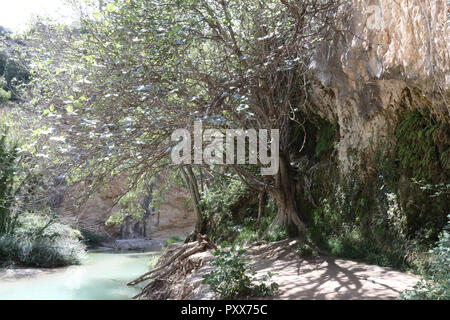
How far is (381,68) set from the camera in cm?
625

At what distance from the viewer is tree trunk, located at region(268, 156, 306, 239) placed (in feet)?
29.1

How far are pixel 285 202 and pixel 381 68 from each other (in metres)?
3.86

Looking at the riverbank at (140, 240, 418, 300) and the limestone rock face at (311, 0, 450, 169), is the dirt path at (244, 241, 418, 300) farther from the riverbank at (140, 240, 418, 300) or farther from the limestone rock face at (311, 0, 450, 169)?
the limestone rock face at (311, 0, 450, 169)

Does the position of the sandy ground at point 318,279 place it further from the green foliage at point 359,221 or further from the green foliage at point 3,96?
the green foliage at point 3,96

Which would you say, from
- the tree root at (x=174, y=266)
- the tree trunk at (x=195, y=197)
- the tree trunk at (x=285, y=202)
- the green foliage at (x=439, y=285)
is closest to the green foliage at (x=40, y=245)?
the tree trunk at (x=195, y=197)

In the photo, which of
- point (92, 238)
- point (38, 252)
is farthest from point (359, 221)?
point (92, 238)

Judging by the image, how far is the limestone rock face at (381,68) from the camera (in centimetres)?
501

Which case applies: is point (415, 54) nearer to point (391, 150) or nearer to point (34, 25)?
point (391, 150)

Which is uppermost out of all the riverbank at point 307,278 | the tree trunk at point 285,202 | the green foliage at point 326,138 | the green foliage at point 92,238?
the green foliage at point 326,138

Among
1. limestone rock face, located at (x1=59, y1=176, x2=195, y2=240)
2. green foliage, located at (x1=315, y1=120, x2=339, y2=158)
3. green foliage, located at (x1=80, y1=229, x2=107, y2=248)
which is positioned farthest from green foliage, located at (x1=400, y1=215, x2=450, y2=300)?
limestone rock face, located at (x1=59, y1=176, x2=195, y2=240)

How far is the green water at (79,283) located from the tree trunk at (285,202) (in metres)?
3.64

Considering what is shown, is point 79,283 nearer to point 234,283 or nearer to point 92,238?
point 234,283
